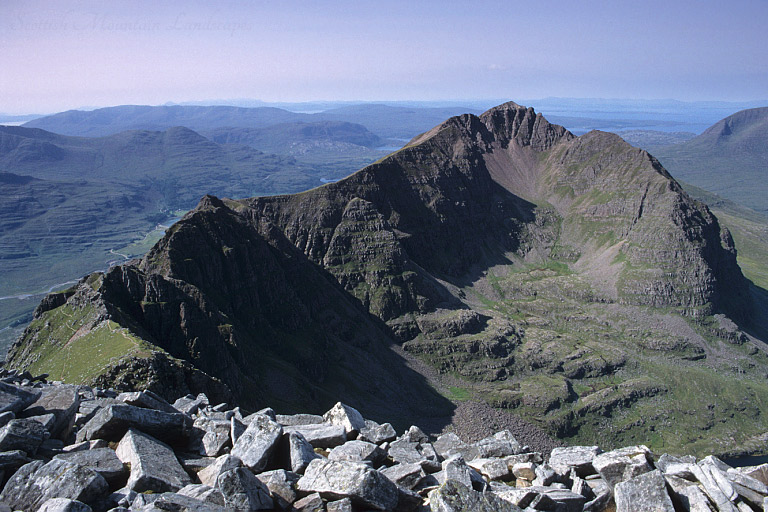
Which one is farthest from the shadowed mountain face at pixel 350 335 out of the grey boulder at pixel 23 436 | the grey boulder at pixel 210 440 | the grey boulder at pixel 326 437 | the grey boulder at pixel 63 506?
the grey boulder at pixel 63 506

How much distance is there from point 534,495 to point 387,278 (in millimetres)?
165100

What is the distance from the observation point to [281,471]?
17.7m

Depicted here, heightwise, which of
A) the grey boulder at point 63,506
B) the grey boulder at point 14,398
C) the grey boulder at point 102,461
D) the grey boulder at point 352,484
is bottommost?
the grey boulder at point 352,484

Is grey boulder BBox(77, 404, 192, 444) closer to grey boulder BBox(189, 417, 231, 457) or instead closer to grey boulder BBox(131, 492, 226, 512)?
grey boulder BBox(189, 417, 231, 457)

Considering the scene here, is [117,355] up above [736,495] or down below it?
below

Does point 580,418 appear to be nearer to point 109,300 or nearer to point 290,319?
point 290,319

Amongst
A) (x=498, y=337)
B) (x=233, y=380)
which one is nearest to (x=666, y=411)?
(x=498, y=337)

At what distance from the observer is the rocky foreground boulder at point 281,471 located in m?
15.6

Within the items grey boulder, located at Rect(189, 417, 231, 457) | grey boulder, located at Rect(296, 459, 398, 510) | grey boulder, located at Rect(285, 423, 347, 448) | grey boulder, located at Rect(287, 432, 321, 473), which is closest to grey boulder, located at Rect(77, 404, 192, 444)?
grey boulder, located at Rect(189, 417, 231, 457)

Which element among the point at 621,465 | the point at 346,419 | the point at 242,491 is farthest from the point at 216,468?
the point at 621,465

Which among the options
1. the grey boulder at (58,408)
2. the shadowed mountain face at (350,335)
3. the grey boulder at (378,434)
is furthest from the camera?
the shadowed mountain face at (350,335)

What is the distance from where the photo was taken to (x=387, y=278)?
184 m

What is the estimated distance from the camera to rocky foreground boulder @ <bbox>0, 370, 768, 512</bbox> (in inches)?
615

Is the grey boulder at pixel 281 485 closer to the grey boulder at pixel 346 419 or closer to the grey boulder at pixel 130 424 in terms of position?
the grey boulder at pixel 130 424
